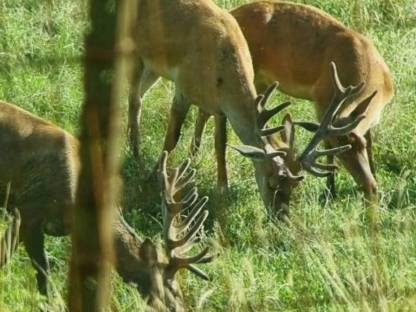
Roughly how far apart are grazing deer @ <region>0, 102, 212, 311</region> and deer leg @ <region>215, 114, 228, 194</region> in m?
1.14

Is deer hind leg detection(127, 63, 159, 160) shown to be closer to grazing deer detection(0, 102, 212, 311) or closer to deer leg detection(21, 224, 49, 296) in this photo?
grazing deer detection(0, 102, 212, 311)

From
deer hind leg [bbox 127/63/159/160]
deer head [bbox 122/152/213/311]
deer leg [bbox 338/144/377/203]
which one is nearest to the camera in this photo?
deer head [bbox 122/152/213/311]

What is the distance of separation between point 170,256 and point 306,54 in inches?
143

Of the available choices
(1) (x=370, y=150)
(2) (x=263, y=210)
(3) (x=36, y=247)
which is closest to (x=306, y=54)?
(1) (x=370, y=150)

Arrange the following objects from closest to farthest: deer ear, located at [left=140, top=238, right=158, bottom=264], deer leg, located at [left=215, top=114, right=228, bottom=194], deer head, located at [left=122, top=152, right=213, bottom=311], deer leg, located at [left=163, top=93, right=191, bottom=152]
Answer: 1. deer head, located at [left=122, top=152, right=213, bottom=311]
2. deer ear, located at [left=140, top=238, right=158, bottom=264]
3. deer leg, located at [left=215, top=114, right=228, bottom=194]
4. deer leg, located at [left=163, top=93, right=191, bottom=152]

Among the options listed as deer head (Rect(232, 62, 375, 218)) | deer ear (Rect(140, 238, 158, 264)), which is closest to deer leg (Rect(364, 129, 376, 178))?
deer head (Rect(232, 62, 375, 218))

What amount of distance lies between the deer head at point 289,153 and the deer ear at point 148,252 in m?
1.72

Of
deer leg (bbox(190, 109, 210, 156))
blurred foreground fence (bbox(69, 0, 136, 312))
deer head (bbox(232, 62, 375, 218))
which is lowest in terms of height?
blurred foreground fence (bbox(69, 0, 136, 312))

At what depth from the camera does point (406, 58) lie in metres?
10.1

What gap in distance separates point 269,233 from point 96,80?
192 inches

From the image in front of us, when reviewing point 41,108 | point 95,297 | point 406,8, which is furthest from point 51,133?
point 406,8

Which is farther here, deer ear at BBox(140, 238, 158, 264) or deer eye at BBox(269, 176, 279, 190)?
deer eye at BBox(269, 176, 279, 190)

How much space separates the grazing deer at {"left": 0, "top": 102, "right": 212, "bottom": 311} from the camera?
6.00m

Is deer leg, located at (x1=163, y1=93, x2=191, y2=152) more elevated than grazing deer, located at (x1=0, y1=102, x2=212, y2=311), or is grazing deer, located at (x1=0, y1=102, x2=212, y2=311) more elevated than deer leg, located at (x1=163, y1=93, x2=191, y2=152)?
deer leg, located at (x1=163, y1=93, x2=191, y2=152)
